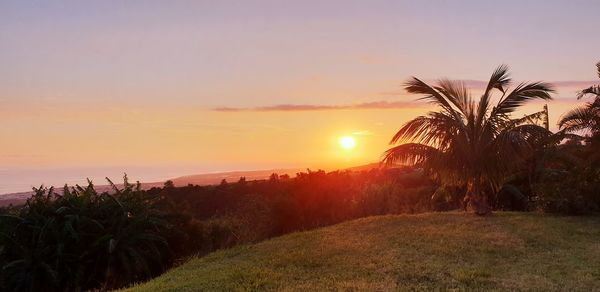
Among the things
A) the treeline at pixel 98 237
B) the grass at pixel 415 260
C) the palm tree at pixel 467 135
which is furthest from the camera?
the palm tree at pixel 467 135

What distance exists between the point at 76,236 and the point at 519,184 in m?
16.9

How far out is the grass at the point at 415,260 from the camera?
7.81m

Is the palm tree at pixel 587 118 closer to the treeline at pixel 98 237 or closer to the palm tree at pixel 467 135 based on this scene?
the palm tree at pixel 467 135

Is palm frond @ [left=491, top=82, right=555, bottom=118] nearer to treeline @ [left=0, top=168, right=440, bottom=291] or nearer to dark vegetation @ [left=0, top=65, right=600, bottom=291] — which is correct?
dark vegetation @ [left=0, top=65, right=600, bottom=291]

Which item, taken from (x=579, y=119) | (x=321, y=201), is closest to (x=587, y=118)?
(x=579, y=119)

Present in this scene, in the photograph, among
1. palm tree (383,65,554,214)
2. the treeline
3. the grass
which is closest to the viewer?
the grass

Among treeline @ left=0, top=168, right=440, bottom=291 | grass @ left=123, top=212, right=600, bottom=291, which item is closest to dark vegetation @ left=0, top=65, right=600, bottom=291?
treeline @ left=0, top=168, right=440, bottom=291

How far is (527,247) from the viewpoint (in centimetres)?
1090

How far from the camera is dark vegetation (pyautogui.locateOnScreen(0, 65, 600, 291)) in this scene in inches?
493

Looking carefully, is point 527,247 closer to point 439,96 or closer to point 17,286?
point 439,96

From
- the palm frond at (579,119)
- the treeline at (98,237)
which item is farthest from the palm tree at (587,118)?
the treeline at (98,237)

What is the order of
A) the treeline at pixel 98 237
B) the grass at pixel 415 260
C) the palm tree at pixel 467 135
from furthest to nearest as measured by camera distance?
the palm tree at pixel 467 135 < the treeline at pixel 98 237 < the grass at pixel 415 260

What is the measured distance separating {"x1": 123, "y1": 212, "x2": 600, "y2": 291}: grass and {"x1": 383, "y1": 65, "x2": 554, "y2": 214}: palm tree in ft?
7.20

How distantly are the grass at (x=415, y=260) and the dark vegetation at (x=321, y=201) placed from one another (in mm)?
2301
